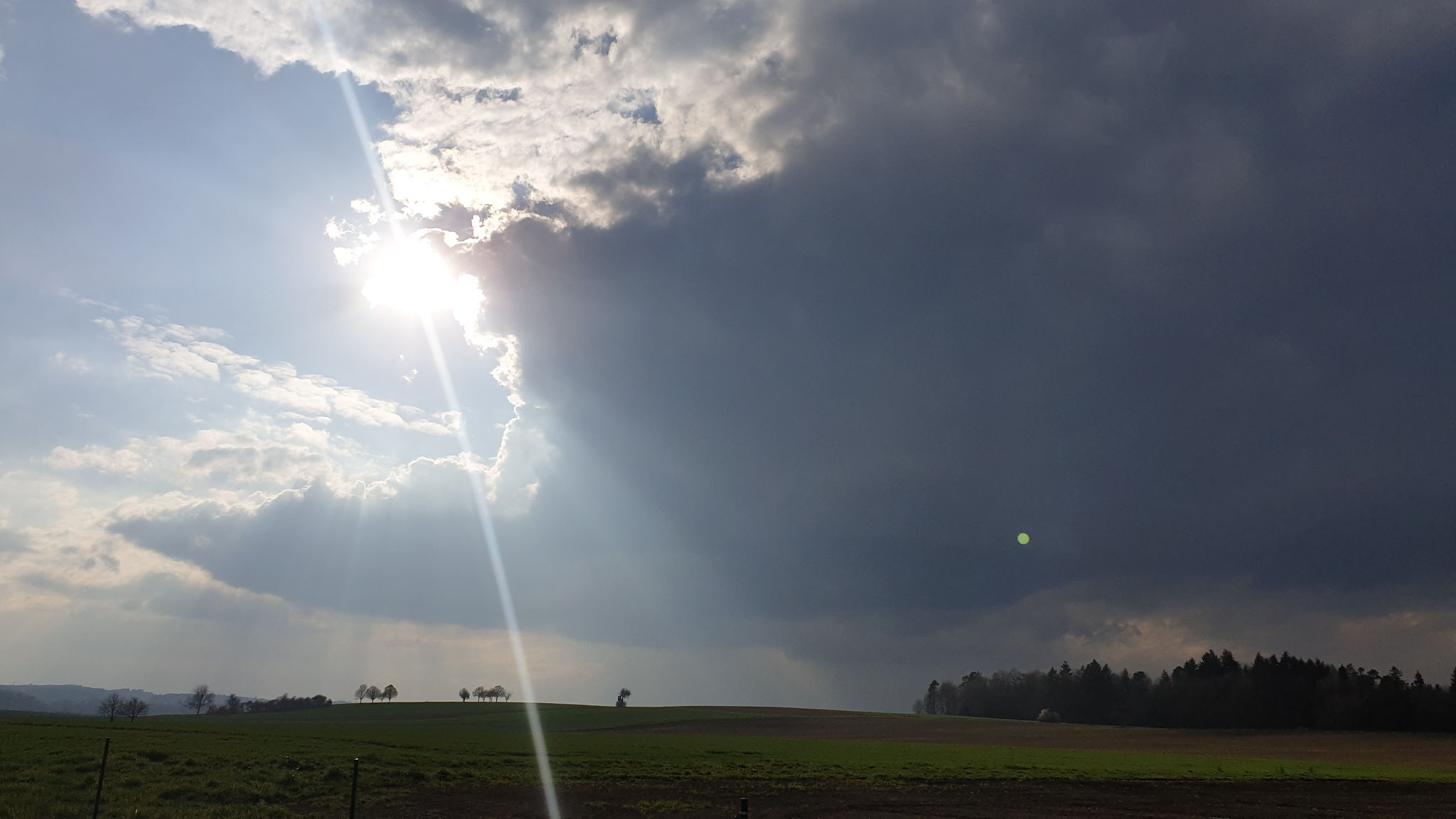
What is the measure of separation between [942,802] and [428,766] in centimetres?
2729

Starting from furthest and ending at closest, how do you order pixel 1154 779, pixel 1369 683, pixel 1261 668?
1. pixel 1261 668
2. pixel 1369 683
3. pixel 1154 779

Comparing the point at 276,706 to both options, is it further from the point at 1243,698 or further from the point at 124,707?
the point at 1243,698

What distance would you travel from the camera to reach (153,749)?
4372cm

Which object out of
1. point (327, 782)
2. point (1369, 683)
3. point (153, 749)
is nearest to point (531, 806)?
point (327, 782)

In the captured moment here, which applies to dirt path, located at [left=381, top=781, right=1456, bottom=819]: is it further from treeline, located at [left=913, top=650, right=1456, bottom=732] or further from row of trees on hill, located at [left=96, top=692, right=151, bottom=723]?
row of trees on hill, located at [left=96, top=692, right=151, bottom=723]

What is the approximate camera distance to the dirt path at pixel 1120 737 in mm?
79500

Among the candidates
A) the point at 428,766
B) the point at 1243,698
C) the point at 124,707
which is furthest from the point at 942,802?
the point at 124,707

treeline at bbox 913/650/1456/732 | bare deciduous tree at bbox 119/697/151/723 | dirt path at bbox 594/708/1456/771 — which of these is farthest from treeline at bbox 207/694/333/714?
treeline at bbox 913/650/1456/732

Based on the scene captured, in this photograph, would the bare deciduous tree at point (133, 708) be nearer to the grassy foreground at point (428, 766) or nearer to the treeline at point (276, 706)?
the treeline at point (276, 706)

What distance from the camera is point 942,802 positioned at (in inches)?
1340

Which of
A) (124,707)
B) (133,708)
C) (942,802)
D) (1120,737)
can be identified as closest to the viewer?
(942,802)

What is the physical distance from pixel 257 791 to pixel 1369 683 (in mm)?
142094

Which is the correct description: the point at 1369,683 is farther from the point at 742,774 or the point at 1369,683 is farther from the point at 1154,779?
the point at 742,774

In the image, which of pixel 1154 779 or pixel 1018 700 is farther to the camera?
pixel 1018 700
